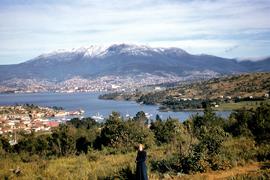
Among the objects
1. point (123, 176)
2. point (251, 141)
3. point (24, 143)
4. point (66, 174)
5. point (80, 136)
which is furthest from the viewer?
point (24, 143)

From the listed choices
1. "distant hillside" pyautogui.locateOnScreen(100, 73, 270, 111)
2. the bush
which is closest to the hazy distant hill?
"distant hillside" pyautogui.locateOnScreen(100, 73, 270, 111)

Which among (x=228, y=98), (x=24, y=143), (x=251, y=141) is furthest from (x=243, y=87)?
(x=251, y=141)

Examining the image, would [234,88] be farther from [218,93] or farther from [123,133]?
[123,133]

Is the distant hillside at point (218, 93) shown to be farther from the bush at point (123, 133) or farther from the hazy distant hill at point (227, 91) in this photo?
the bush at point (123, 133)

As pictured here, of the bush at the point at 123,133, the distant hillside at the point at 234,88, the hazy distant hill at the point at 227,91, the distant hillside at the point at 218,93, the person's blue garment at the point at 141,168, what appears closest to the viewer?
the person's blue garment at the point at 141,168

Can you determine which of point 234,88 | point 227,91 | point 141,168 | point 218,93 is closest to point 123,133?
point 141,168

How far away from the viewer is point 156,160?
14.0m

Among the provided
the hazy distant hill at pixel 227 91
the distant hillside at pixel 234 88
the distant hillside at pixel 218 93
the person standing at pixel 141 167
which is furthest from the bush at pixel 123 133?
the distant hillside at pixel 234 88

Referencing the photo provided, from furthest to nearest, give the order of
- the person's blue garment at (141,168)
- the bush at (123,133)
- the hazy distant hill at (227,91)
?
the hazy distant hill at (227,91) → the bush at (123,133) → the person's blue garment at (141,168)

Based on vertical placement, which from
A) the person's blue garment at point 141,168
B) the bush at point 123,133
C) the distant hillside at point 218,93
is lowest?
the distant hillside at point 218,93

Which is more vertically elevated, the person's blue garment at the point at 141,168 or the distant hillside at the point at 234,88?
the person's blue garment at the point at 141,168

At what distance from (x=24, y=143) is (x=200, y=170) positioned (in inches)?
1235

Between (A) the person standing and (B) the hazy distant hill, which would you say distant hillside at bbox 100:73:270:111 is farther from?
(A) the person standing

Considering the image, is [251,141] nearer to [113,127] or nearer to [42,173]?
[42,173]
